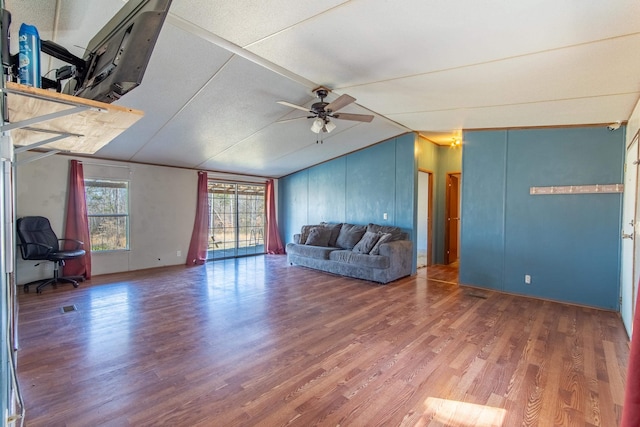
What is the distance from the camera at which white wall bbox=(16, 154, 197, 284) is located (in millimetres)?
4918

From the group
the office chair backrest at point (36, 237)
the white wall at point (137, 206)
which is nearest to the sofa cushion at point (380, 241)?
the white wall at point (137, 206)

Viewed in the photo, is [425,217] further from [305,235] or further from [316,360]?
[316,360]

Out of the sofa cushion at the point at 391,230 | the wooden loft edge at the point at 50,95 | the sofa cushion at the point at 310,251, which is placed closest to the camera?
the wooden loft edge at the point at 50,95

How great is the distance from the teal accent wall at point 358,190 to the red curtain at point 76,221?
182 inches

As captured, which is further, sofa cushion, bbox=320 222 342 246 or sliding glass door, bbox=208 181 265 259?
sliding glass door, bbox=208 181 265 259

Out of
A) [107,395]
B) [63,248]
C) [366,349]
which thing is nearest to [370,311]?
[366,349]

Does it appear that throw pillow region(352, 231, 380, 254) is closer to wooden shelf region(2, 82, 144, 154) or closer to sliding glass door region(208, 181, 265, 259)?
sliding glass door region(208, 181, 265, 259)

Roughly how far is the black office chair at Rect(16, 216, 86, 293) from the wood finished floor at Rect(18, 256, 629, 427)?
525mm

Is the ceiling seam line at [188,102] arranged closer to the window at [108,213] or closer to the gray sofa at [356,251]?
the window at [108,213]

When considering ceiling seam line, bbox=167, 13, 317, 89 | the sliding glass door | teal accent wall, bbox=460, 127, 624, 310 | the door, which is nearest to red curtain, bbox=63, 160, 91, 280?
the sliding glass door

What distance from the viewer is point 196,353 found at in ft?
8.87

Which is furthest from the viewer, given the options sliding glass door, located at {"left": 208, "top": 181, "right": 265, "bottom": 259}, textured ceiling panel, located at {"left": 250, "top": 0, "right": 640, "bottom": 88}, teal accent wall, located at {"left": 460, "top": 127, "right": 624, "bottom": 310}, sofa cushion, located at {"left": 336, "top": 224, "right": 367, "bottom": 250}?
sliding glass door, located at {"left": 208, "top": 181, "right": 265, "bottom": 259}

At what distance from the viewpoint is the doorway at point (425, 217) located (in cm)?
670

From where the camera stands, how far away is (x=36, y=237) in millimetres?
4742
